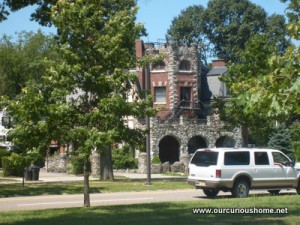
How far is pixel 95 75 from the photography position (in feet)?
51.1

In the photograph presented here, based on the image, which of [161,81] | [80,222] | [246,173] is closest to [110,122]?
[80,222]

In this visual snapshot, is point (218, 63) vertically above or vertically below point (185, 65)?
above

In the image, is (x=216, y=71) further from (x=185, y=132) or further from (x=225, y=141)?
(x=185, y=132)

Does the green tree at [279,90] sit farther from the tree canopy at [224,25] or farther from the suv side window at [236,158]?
the tree canopy at [224,25]

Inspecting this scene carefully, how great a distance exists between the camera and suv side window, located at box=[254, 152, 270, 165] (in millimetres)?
21391

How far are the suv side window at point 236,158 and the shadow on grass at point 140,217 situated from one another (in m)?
4.85

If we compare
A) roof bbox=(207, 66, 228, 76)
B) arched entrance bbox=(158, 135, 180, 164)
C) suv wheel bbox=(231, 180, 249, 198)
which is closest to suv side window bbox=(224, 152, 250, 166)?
suv wheel bbox=(231, 180, 249, 198)

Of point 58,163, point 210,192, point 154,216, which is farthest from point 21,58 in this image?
point 154,216

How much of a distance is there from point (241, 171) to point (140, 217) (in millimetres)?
8171

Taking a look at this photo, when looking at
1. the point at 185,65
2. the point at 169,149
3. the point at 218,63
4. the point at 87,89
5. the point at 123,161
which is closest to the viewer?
the point at 87,89

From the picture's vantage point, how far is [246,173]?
20.8 metres

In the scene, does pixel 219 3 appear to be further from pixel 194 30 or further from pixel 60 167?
pixel 60 167

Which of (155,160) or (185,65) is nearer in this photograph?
(155,160)

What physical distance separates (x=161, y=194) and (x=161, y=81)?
102 ft
